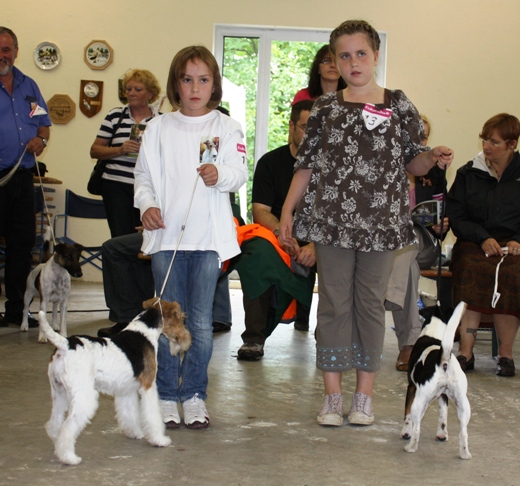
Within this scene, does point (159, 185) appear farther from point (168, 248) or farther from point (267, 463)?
point (267, 463)

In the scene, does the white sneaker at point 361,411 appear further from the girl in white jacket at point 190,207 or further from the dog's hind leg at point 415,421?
the girl in white jacket at point 190,207

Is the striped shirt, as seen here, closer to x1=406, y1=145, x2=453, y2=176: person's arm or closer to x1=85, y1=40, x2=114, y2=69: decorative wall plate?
x1=406, y1=145, x2=453, y2=176: person's arm

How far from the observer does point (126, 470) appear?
2326 mm

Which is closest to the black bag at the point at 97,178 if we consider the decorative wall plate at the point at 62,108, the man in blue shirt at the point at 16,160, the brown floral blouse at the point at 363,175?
the man in blue shirt at the point at 16,160

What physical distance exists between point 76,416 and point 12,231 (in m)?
3.14

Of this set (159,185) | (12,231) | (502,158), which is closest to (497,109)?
(502,158)

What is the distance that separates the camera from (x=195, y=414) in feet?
9.24

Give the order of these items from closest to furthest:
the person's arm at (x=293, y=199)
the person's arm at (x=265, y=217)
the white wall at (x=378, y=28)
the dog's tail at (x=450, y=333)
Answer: the dog's tail at (x=450, y=333) < the person's arm at (x=293, y=199) < the person's arm at (x=265, y=217) < the white wall at (x=378, y=28)

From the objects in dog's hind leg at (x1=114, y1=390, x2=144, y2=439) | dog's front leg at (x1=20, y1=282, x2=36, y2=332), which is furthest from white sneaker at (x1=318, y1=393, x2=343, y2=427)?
dog's front leg at (x1=20, y1=282, x2=36, y2=332)

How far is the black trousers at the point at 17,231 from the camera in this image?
4.99 metres

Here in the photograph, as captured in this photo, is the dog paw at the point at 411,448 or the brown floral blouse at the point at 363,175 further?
the brown floral blouse at the point at 363,175

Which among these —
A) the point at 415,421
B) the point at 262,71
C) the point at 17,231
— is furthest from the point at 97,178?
the point at 262,71

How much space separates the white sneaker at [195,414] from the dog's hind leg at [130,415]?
8.7 inches

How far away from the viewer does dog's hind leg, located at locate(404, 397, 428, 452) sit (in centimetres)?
257
